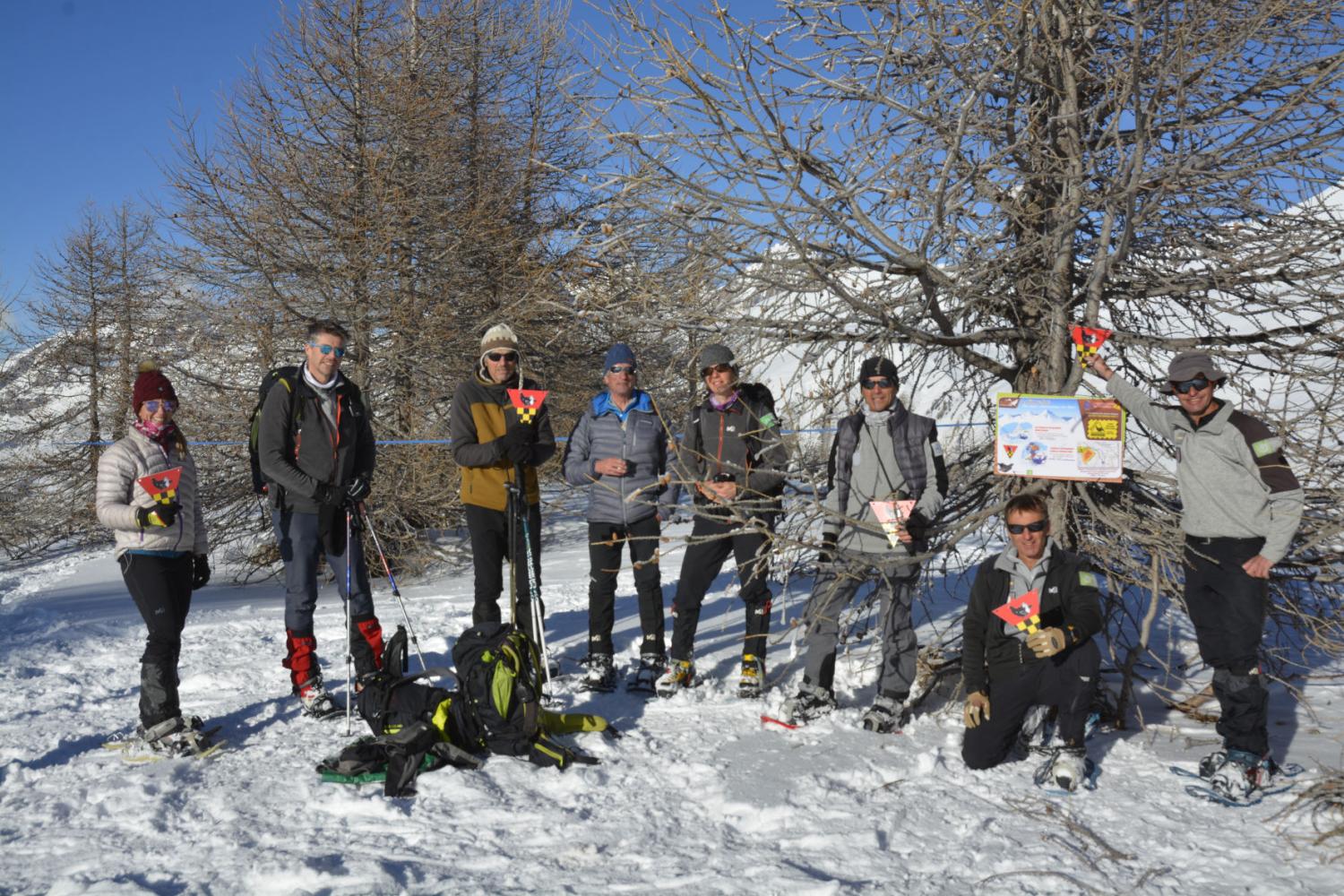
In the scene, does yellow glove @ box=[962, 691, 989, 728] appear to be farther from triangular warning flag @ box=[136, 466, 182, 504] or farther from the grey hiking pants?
triangular warning flag @ box=[136, 466, 182, 504]

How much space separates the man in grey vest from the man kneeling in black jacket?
1.51ft

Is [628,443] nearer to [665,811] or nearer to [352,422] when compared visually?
[352,422]

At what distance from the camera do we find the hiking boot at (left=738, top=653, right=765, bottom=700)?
5.29m

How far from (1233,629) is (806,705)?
1991 mm

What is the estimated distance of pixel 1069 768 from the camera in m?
3.93

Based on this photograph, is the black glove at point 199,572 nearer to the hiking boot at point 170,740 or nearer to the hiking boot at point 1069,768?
the hiking boot at point 170,740

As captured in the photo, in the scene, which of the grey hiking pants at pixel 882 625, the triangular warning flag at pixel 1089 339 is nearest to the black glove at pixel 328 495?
the grey hiking pants at pixel 882 625

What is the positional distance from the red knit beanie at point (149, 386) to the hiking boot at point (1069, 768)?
4338 mm

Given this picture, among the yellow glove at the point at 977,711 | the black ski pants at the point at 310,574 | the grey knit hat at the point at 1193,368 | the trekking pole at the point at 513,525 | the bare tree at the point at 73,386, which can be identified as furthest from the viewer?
the bare tree at the point at 73,386

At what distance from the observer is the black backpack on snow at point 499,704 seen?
418 centimetres

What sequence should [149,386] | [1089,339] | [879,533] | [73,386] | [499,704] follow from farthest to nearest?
[73,386] → [879,533] → [149,386] → [1089,339] → [499,704]

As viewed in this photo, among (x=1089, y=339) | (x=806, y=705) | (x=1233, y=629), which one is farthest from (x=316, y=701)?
(x=1233, y=629)

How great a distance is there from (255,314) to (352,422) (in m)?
8.81

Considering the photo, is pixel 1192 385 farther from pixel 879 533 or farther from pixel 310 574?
pixel 310 574
